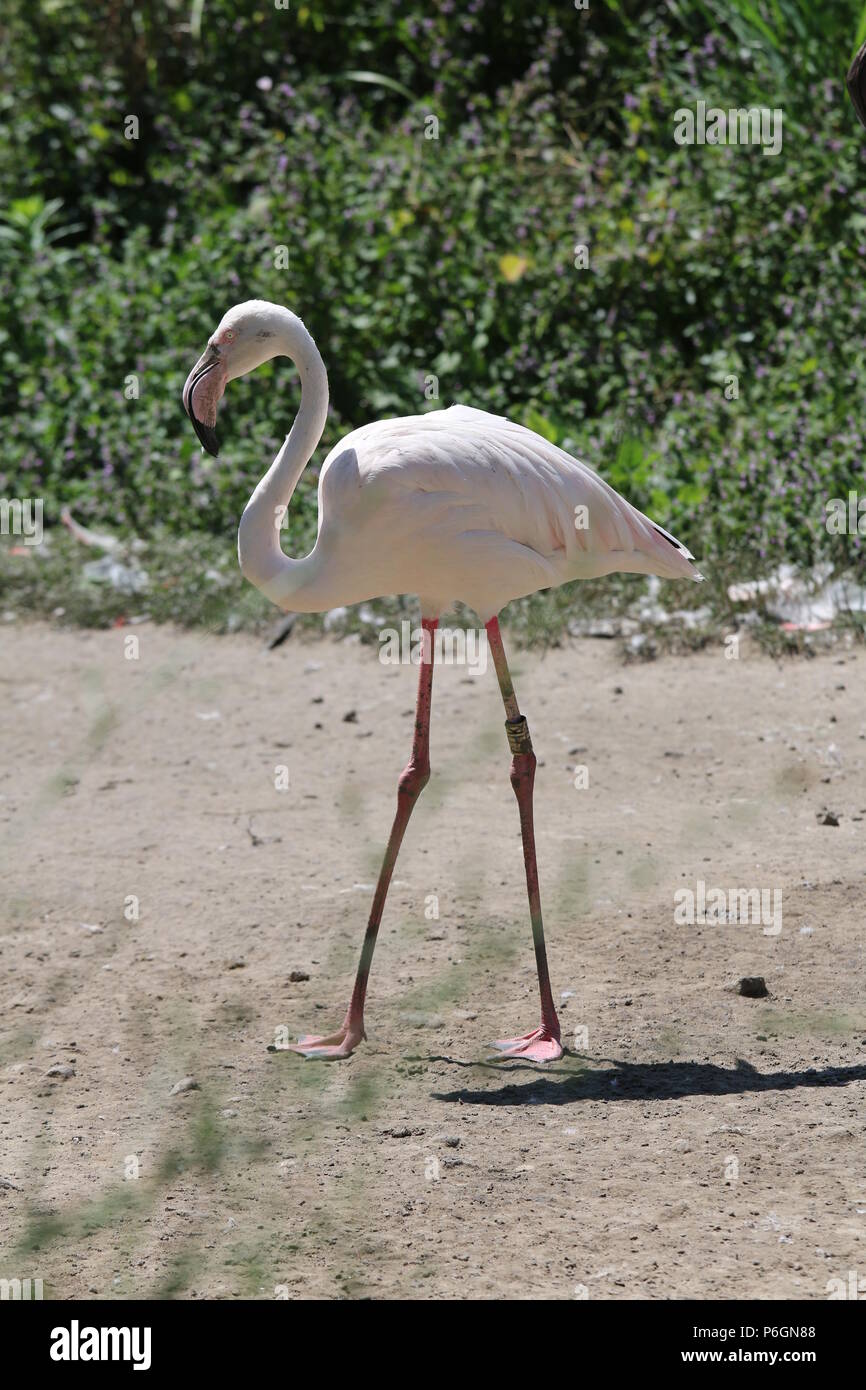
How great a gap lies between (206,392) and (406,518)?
583mm

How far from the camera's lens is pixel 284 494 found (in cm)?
413

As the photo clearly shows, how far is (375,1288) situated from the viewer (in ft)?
10.00

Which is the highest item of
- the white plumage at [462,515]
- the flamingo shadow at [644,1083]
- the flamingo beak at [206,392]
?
the flamingo beak at [206,392]

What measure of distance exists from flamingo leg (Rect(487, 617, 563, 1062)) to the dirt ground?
0.06 m

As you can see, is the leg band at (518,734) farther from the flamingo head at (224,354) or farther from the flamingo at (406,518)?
the flamingo head at (224,354)

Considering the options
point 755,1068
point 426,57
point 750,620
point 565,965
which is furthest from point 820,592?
point 426,57

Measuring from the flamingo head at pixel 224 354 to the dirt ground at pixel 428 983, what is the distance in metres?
1.48

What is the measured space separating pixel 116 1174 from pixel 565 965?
1448mm

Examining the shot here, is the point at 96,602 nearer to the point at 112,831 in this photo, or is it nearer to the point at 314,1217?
the point at 112,831

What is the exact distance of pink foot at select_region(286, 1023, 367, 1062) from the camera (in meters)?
4.04

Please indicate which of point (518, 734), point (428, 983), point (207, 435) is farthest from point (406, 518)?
point (428, 983)

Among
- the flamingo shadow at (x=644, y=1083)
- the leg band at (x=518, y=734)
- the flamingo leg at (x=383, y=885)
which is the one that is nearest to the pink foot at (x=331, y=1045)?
the flamingo leg at (x=383, y=885)

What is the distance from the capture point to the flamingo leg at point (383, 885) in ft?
13.4

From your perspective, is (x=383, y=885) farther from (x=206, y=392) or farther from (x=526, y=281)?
(x=526, y=281)
